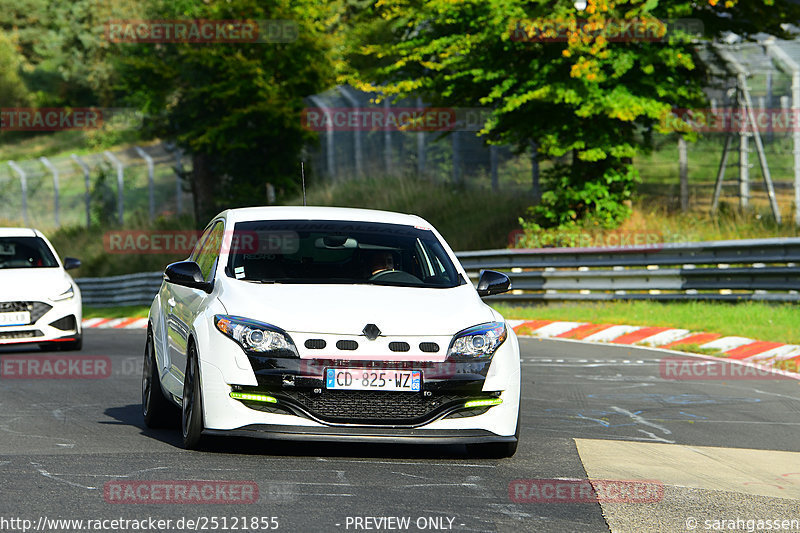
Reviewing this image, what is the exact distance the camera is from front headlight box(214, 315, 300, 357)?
750 centimetres

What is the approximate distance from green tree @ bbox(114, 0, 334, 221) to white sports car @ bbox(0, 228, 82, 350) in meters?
19.4

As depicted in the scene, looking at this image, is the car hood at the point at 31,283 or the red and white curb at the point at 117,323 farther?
the red and white curb at the point at 117,323

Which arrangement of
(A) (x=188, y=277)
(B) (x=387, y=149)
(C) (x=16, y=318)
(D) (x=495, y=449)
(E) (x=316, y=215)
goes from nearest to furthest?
(D) (x=495, y=449), (A) (x=188, y=277), (E) (x=316, y=215), (C) (x=16, y=318), (B) (x=387, y=149)

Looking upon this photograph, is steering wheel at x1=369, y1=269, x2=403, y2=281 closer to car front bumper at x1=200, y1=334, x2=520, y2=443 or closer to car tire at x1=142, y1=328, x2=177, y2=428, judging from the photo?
car front bumper at x1=200, y1=334, x2=520, y2=443

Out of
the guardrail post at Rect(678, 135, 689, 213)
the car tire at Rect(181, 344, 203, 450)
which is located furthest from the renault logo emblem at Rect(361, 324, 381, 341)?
the guardrail post at Rect(678, 135, 689, 213)

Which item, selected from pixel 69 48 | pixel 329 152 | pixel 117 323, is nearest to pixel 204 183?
pixel 329 152

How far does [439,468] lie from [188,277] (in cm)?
206

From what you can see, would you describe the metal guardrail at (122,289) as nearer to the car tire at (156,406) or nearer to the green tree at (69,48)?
the car tire at (156,406)

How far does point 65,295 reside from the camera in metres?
16.9

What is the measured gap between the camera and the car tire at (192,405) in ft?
25.4

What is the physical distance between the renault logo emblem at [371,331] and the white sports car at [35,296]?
32.2 ft

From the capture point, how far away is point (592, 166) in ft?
83.3

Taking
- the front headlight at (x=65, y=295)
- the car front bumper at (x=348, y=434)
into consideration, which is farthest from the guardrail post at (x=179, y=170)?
the car front bumper at (x=348, y=434)

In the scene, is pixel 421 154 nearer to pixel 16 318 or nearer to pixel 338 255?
pixel 16 318
